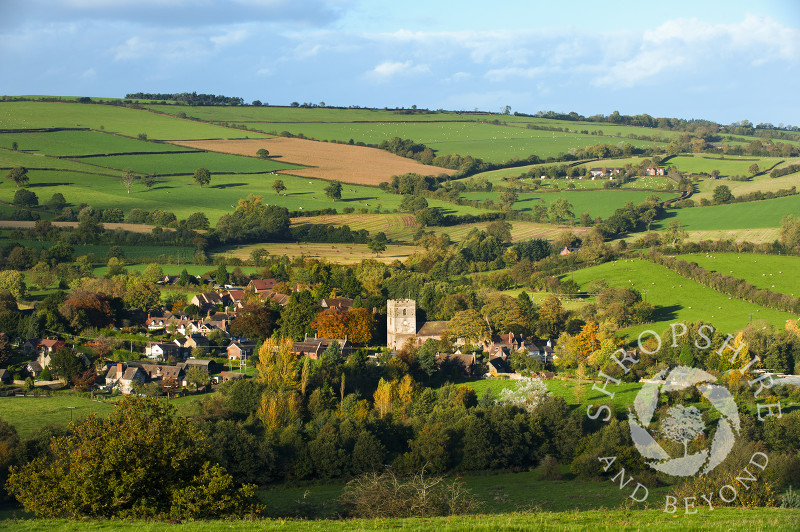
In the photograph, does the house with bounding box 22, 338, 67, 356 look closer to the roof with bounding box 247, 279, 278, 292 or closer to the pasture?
the roof with bounding box 247, 279, 278, 292

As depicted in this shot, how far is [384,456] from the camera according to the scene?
37688mm

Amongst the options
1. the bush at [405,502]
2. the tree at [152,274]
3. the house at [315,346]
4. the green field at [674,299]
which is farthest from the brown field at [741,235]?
the bush at [405,502]

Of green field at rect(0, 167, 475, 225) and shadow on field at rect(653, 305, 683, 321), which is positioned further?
green field at rect(0, 167, 475, 225)

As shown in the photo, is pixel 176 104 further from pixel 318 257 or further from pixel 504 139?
pixel 318 257

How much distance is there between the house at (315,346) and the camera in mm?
51162

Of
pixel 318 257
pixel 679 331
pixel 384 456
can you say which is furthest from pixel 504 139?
pixel 384 456

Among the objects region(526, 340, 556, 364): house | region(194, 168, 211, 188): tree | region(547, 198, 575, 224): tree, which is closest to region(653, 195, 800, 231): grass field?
region(547, 198, 575, 224): tree

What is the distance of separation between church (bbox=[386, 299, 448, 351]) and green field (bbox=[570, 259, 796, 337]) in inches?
478

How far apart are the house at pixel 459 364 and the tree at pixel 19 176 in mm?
53998

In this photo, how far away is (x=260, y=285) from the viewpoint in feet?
218

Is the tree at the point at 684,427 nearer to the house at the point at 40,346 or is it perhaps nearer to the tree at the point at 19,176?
the house at the point at 40,346

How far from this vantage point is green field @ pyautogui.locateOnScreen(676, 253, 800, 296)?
6253cm

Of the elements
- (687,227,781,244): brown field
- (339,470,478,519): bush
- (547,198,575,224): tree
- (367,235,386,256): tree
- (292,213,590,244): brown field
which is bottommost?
(339,470,478,519): bush

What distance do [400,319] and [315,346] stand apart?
28.0ft
